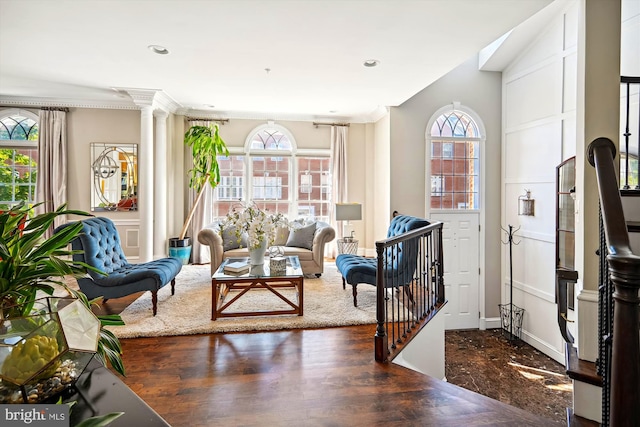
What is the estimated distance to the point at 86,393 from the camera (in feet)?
2.81

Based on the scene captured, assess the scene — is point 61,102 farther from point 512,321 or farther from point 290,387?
point 512,321

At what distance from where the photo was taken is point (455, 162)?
586cm

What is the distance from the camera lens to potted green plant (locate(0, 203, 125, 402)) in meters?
0.76

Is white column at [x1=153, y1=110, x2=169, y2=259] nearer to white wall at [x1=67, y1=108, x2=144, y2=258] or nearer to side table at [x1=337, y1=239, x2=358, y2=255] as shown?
white wall at [x1=67, y1=108, x2=144, y2=258]

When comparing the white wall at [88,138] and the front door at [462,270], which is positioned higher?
the white wall at [88,138]

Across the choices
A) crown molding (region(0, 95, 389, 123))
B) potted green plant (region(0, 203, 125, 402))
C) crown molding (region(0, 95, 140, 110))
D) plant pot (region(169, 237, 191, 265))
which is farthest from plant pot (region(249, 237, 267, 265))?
crown molding (region(0, 95, 140, 110))

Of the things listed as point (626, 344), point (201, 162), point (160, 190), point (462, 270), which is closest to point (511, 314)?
point (462, 270)

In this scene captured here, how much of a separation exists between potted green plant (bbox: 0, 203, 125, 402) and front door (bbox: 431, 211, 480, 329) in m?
5.47

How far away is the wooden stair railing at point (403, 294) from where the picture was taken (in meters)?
2.60

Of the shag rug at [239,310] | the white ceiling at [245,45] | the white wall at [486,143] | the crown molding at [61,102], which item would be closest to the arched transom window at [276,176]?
the white ceiling at [245,45]

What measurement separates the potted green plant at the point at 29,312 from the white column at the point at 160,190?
178 inches

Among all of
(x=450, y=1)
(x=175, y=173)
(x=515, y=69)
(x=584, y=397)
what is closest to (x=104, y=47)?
(x=175, y=173)

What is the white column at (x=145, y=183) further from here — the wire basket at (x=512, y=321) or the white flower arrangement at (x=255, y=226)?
the wire basket at (x=512, y=321)

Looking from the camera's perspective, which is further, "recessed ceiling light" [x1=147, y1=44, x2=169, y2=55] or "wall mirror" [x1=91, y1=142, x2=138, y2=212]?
→ "wall mirror" [x1=91, y1=142, x2=138, y2=212]
